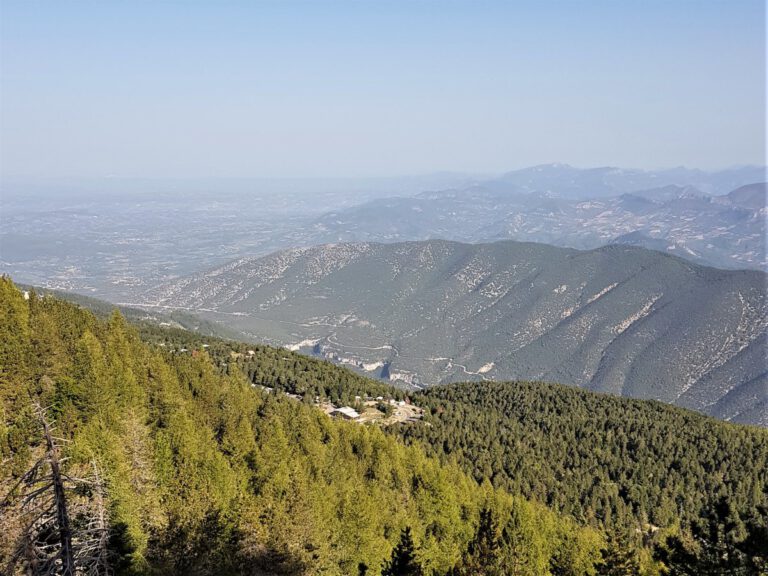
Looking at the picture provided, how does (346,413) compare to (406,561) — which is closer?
(406,561)

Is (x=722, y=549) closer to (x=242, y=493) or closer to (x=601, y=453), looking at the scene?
(x=242, y=493)

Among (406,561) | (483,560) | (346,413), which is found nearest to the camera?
(483,560)

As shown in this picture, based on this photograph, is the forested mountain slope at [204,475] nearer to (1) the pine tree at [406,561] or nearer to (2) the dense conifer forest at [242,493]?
(2) the dense conifer forest at [242,493]

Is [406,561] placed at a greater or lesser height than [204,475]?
lesser

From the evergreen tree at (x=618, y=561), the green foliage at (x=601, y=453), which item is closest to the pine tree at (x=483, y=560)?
the evergreen tree at (x=618, y=561)

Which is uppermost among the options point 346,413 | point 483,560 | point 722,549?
point 722,549

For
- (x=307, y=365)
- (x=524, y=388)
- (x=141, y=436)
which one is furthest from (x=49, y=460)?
(x=524, y=388)

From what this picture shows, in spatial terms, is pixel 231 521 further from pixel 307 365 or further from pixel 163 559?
pixel 307 365

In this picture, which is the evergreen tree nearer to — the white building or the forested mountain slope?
the forested mountain slope

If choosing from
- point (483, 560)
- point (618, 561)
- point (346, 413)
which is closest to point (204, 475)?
point (483, 560)
